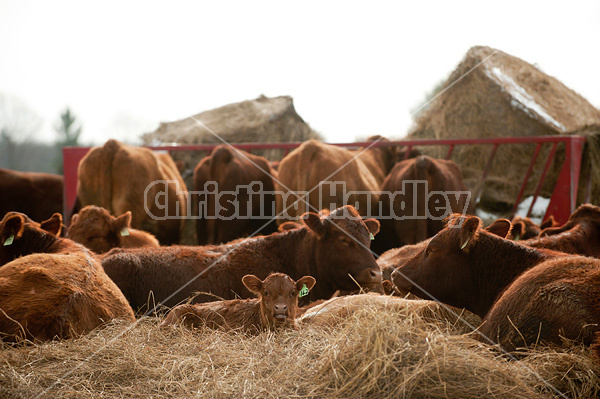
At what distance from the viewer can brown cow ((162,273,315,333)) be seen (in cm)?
458

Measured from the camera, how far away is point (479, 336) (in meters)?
3.97

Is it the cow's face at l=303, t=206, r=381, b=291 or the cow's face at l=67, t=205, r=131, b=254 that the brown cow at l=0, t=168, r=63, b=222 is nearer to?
the cow's face at l=67, t=205, r=131, b=254

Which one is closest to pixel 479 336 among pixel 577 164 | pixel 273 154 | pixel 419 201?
pixel 419 201

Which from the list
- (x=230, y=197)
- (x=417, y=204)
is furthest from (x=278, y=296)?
(x=230, y=197)

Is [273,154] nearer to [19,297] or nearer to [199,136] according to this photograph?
[199,136]

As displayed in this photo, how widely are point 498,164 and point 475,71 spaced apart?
211cm

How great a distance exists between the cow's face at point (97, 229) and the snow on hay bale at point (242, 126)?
24.5 feet

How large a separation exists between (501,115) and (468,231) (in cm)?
873

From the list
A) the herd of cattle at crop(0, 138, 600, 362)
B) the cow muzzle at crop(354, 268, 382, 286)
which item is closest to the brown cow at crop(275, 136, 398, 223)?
the herd of cattle at crop(0, 138, 600, 362)

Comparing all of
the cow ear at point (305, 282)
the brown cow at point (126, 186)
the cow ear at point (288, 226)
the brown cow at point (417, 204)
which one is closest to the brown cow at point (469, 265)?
the cow ear at point (305, 282)

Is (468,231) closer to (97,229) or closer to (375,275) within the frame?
(375,275)

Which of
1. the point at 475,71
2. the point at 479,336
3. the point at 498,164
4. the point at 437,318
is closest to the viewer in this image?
the point at 479,336

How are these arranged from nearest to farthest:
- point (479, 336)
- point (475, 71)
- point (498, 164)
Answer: point (479, 336), point (498, 164), point (475, 71)

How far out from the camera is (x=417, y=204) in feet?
29.0
